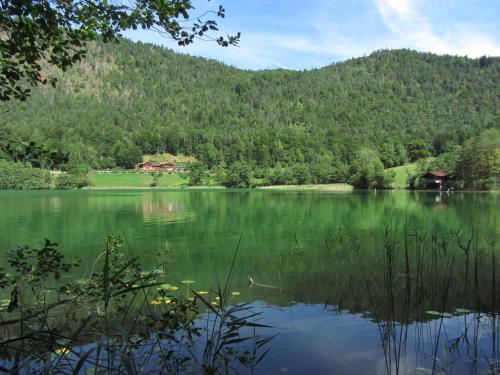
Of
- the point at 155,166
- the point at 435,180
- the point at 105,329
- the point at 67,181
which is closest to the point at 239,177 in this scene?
the point at 155,166

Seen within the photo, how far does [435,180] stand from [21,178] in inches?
4884

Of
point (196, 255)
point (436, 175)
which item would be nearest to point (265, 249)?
point (196, 255)

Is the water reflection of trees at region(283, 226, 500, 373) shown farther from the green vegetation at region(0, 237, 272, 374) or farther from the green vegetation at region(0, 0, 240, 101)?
the green vegetation at region(0, 0, 240, 101)

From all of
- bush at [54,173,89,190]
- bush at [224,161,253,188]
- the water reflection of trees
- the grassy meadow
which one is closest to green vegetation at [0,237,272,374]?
the water reflection of trees

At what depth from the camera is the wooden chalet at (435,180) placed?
4525 inches

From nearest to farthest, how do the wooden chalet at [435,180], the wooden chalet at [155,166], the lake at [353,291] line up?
1. the lake at [353,291]
2. the wooden chalet at [435,180]
3. the wooden chalet at [155,166]

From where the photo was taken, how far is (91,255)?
21.6 m

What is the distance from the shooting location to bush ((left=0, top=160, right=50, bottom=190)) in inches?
5231

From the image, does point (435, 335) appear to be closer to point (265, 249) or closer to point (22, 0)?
point (22, 0)

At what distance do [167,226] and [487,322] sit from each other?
29055 mm

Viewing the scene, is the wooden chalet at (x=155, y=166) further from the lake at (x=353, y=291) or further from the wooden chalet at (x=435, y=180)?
the lake at (x=353, y=291)

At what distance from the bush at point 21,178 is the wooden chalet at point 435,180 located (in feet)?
381

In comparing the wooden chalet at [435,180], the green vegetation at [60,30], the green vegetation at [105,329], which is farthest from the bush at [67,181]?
the green vegetation at [60,30]

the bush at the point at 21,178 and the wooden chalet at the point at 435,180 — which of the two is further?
the bush at the point at 21,178
